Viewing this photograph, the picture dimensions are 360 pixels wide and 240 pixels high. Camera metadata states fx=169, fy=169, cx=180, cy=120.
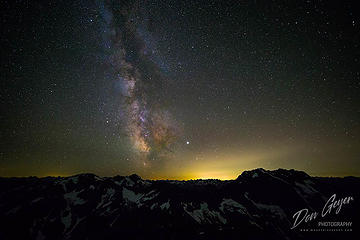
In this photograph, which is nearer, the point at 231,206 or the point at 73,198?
the point at 73,198

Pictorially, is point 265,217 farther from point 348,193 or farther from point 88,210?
point 88,210

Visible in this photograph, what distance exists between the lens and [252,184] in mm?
96812

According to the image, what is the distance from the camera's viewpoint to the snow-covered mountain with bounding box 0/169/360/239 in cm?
6028

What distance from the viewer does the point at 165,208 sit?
77.2 m

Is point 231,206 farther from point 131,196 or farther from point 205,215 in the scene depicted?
point 131,196

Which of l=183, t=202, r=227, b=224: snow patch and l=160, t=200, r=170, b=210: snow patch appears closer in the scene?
l=183, t=202, r=227, b=224: snow patch

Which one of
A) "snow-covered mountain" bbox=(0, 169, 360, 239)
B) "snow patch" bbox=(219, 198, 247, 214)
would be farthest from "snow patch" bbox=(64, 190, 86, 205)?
"snow patch" bbox=(219, 198, 247, 214)

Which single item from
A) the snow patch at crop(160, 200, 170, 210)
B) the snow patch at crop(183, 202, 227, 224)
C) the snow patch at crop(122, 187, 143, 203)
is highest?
the snow patch at crop(122, 187, 143, 203)

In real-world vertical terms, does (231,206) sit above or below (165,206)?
below

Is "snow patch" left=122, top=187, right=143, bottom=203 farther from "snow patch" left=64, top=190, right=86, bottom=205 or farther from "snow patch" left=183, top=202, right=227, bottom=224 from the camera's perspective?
"snow patch" left=183, top=202, right=227, bottom=224

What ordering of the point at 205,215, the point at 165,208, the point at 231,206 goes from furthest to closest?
the point at 231,206 → the point at 165,208 → the point at 205,215

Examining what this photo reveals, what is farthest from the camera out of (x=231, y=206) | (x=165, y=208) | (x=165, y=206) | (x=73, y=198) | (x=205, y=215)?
(x=231, y=206)

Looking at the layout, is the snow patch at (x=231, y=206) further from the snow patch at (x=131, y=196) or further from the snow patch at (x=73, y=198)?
the snow patch at (x=73, y=198)

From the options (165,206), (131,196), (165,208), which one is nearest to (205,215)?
(165,208)
